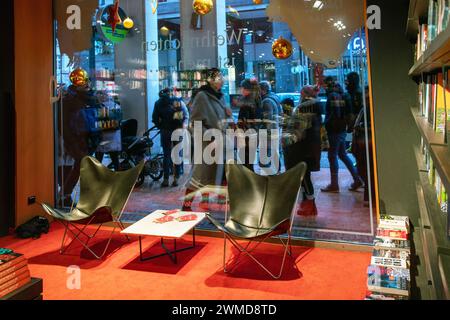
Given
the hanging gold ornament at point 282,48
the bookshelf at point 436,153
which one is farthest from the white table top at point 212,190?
the bookshelf at point 436,153

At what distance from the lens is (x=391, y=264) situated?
2777mm

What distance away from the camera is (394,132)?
403cm

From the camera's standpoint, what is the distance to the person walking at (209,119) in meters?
4.88

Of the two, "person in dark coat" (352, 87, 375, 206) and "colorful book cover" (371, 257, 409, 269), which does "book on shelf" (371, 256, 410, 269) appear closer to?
"colorful book cover" (371, 257, 409, 269)

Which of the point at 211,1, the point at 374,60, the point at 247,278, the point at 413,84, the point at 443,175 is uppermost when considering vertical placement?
the point at 211,1

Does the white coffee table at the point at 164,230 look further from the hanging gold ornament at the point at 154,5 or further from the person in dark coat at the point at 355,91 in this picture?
the hanging gold ornament at the point at 154,5

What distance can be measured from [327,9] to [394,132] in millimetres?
1425

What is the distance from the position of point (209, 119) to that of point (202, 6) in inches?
50.9

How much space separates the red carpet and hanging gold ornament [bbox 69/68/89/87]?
2.15 m

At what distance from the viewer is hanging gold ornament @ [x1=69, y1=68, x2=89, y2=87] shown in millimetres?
5355

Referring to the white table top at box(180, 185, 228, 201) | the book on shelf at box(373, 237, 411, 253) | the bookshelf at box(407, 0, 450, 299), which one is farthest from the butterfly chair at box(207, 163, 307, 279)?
the bookshelf at box(407, 0, 450, 299)

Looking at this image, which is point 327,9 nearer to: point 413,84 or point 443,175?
point 413,84
